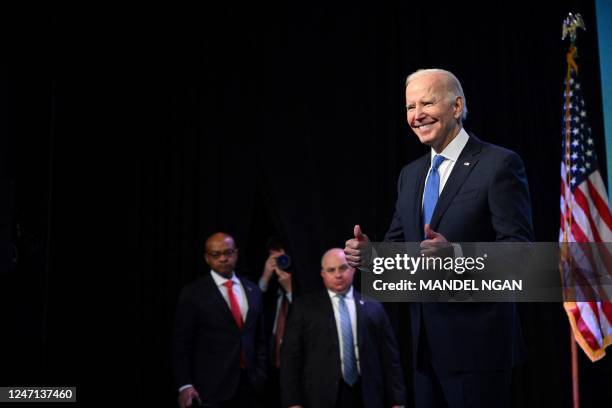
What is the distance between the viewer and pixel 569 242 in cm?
429

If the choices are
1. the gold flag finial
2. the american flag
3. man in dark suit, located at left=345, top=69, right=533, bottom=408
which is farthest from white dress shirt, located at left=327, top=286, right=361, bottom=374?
man in dark suit, located at left=345, top=69, right=533, bottom=408

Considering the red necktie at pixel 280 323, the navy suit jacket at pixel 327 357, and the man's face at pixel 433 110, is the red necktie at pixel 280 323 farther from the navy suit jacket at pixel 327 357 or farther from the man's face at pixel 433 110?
the man's face at pixel 433 110

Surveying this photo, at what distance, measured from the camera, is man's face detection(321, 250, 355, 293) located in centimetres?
454

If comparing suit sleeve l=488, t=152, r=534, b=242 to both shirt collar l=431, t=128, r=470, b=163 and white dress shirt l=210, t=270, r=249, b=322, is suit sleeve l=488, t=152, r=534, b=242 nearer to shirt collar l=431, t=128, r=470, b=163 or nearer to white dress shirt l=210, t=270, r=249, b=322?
shirt collar l=431, t=128, r=470, b=163

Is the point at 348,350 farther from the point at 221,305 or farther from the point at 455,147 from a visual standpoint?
the point at 455,147

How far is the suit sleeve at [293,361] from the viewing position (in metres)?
4.33

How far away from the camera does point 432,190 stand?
83.7 inches

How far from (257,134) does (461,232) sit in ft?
11.4

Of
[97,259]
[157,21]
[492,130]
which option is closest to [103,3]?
[157,21]

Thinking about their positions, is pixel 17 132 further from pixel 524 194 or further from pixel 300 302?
pixel 524 194

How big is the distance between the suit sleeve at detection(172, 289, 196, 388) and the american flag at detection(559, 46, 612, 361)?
7.52 feet

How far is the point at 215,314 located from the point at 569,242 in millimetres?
2180

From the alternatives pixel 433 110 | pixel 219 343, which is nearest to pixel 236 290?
pixel 219 343

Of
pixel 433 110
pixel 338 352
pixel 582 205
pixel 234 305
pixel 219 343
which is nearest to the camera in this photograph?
pixel 433 110
